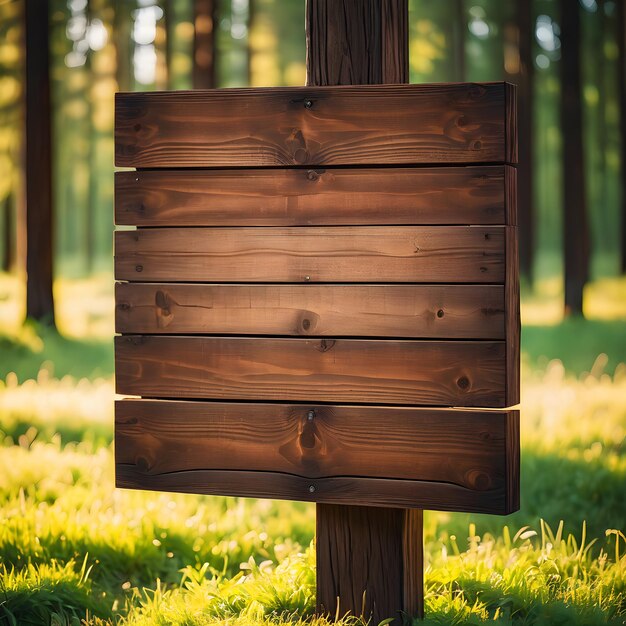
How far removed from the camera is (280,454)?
389cm

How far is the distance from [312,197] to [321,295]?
1.28ft

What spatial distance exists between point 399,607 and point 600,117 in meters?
28.8

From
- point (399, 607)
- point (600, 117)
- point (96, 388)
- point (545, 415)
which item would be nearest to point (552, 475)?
point (545, 415)

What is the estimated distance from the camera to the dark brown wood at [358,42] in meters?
3.92

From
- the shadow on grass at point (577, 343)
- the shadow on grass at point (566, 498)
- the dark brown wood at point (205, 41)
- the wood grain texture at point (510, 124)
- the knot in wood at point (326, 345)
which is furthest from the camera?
the dark brown wood at point (205, 41)

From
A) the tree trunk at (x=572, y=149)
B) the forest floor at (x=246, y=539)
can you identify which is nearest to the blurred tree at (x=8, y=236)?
the tree trunk at (x=572, y=149)

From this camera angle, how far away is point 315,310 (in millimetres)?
3857

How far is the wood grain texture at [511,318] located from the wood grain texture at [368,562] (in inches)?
28.3

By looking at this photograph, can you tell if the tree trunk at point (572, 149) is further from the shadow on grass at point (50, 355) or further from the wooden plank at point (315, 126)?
the wooden plank at point (315, 126)

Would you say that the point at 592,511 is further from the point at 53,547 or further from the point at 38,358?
the point at 38,358

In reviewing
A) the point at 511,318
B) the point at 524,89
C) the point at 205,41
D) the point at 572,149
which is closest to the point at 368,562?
the point at 511,318

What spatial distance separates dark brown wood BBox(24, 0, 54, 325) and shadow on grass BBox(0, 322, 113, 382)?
1031 mm

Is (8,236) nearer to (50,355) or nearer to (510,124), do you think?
(50,355)

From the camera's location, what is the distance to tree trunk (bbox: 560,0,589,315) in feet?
52.7
